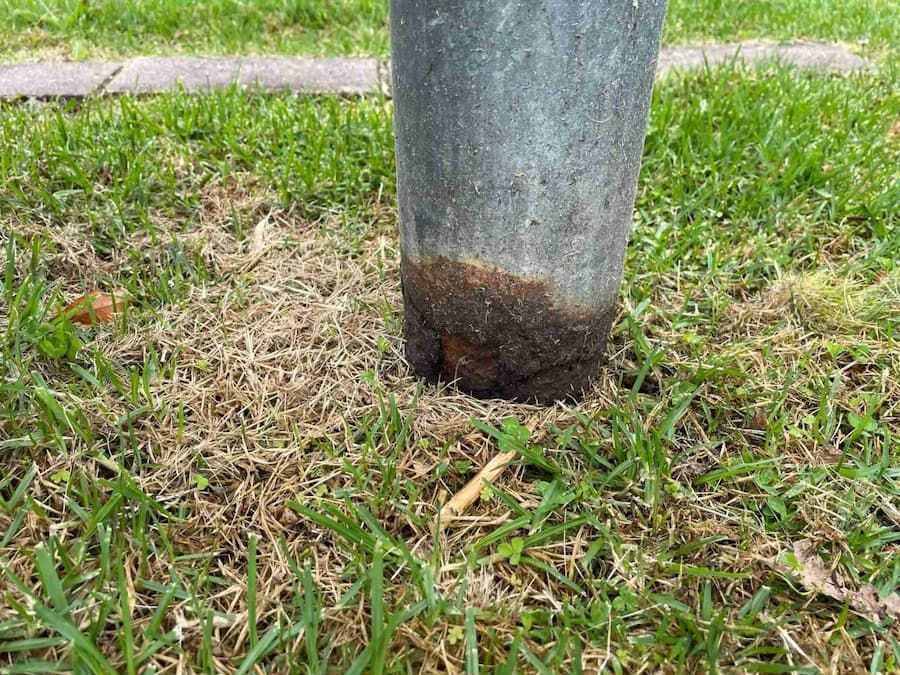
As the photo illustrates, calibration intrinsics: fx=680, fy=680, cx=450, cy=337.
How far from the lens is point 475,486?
4.41 feet

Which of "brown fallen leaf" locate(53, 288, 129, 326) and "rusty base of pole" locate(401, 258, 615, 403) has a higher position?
"rusty base of pole" locate(401, 258, 615, 403)

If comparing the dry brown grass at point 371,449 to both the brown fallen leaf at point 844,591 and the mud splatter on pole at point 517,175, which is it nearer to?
the brown fallen leaf at point 844,591

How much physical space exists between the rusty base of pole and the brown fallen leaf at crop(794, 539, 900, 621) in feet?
1.85

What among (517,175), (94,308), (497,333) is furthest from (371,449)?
(94,308)

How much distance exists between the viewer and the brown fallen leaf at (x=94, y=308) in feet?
5.50

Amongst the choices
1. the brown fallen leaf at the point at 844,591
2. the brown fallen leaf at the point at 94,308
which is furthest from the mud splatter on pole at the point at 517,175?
the brown fallen leaf at the point at 94,308

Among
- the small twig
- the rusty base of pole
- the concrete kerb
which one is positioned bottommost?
the small twig

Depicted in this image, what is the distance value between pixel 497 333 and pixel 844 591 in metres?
0.76

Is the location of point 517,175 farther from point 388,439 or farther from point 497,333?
point 388,439

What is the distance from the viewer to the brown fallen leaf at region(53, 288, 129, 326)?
1.68 m

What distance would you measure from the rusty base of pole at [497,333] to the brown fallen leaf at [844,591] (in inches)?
22.2

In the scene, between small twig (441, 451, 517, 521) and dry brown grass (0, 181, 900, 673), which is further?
small twig (441, 451, 517, 521)

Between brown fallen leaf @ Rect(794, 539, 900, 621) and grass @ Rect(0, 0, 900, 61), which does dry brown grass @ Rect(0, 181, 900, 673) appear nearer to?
brown fallen leaf @ Rect(794, 539, 900, 621)

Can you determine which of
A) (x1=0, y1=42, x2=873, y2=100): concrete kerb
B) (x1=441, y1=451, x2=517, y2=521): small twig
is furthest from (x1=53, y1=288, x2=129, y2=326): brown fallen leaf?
(x1=0, y1=42, x2=873, y2=100): concrete kerb
